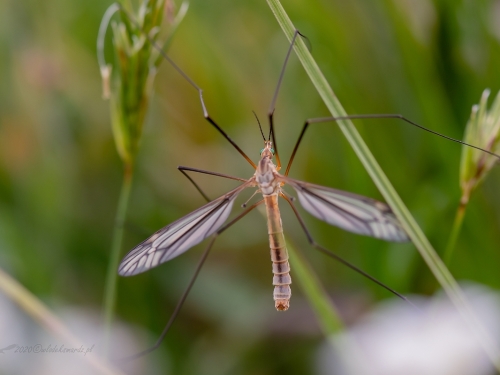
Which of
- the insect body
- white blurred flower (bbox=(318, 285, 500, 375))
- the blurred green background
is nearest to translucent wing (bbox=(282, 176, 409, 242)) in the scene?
the insect body

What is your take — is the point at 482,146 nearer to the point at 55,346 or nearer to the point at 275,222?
the point at 275,222

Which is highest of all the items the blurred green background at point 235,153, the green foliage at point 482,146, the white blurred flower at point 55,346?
the blurred green background at point 235,153

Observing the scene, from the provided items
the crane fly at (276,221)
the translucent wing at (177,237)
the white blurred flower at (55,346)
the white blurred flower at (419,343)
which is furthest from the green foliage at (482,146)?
the white blurred flower at (55,346)

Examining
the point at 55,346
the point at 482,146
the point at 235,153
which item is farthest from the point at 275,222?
the point at 235,153

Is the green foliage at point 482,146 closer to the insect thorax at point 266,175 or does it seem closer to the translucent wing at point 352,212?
the translucent wing at point 352,212

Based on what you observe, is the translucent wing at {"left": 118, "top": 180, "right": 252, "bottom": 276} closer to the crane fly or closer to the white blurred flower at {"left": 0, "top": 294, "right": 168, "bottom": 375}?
the crane fly

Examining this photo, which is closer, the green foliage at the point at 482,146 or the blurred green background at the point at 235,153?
the green foliage at the point at 482,146
